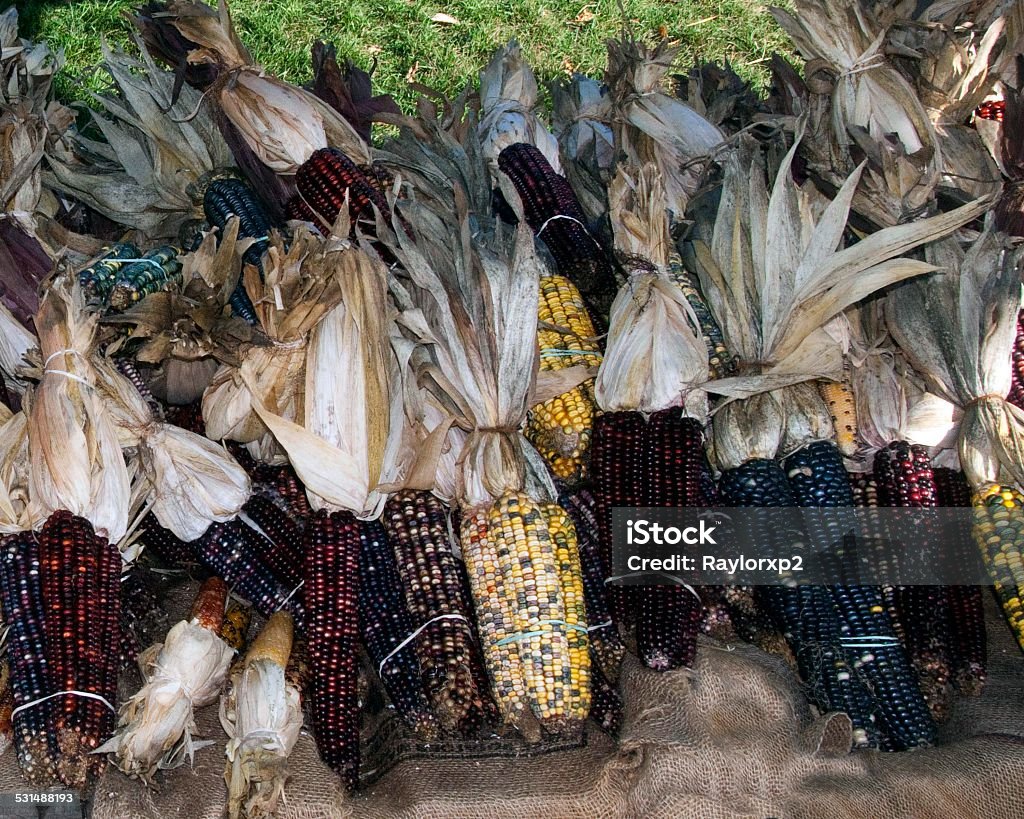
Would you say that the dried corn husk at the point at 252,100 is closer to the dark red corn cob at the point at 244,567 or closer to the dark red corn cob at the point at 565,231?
the dark red corn cob at the point at 565,231

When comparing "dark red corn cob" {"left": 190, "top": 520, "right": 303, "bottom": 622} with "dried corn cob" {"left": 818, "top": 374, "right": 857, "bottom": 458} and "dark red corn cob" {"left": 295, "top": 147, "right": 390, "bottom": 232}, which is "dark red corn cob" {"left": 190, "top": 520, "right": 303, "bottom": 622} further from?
"dried corn cob" {"left": 818, "top": 374, "right": 857, "bottom": 458}

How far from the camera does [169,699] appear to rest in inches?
140

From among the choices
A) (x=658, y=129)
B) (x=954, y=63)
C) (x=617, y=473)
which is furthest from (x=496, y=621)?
(x=954, y=63)

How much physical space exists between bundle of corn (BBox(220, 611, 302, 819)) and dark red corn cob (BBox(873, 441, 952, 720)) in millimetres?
2204

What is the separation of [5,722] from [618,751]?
6.81ft

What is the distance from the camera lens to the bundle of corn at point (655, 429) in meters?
3.76

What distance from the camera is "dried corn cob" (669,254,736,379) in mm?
4246

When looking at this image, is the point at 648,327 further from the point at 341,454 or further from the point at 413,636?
the point at 413,636

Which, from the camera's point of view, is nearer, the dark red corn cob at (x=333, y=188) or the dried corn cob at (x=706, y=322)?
the dried corn cob at (x=706, y=322)

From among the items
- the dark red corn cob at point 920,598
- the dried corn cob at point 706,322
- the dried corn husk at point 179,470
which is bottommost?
the dried corn husk at point 179,470

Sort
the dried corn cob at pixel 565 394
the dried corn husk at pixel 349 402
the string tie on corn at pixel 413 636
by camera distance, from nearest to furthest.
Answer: the string tie on corn at pixel 413 636, the dried corn husk at pixel 349 402, the dried corn cob at pixel 565 394

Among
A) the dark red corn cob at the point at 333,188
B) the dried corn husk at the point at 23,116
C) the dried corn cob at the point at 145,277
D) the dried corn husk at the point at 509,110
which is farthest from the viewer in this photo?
the dried corn husk at the point at 509,110

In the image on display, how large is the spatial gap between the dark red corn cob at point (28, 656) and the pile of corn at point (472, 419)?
1 cm

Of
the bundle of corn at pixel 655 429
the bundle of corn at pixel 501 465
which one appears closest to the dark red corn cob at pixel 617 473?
the bundle of corn at pixel 655 429
